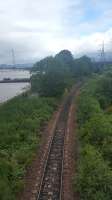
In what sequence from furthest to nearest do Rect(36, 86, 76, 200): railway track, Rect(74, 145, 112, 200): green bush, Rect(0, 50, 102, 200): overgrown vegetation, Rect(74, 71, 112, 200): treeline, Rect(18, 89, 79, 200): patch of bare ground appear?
Rect(0, 50, 102, 200): overgrown vegetation < Rect(18, 89, 79, 200): patch of bare ground < Rect(36, 86, 76, 200): railway track < Rect(74, 71, 112, 200): treeline < Rect(74, 145, 112, 200): green bush

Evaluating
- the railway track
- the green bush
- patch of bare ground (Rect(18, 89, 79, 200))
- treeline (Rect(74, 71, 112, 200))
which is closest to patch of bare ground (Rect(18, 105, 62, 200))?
patch of bare ground (Rect(18, 89, 79, 200))

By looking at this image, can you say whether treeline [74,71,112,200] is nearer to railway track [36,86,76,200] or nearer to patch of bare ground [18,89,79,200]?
patch of bare ground [18,89,79,200]

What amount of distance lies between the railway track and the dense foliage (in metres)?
1.40

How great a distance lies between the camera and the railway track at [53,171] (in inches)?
734

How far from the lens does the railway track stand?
18641mm

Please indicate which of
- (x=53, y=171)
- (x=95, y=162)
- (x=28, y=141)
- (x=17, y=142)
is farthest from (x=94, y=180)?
(x=28, y=141)

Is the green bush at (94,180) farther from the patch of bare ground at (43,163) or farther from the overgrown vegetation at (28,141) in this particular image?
the patch of bare ground at (43,163)

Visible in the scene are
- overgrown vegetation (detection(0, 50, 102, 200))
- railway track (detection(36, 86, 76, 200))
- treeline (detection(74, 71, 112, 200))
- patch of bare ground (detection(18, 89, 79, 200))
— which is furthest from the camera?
overgrown vegetation (detection(0, 50, 102, 200))

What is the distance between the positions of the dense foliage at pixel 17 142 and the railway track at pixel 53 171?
140 cm

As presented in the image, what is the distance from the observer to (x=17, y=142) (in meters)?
28.5

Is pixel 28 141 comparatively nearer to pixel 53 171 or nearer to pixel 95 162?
pixel 53 171

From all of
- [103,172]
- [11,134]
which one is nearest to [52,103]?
[11,134]

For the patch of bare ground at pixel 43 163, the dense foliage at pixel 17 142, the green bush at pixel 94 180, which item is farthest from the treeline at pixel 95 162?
the dense foliage at pixel 17 142

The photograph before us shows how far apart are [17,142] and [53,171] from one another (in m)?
7.15
